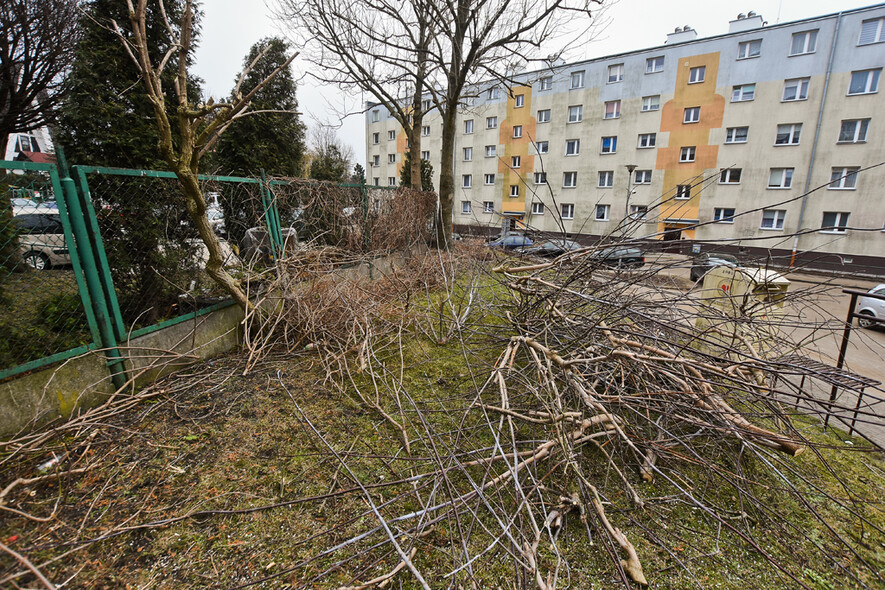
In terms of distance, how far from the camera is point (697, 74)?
21.5 metres

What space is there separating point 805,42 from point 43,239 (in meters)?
30.8

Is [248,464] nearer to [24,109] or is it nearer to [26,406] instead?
[26,406]

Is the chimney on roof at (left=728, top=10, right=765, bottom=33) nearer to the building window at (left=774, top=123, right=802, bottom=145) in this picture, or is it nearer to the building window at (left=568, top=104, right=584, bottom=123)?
the building window at (left=774, top=123, right=802, bottom=145)

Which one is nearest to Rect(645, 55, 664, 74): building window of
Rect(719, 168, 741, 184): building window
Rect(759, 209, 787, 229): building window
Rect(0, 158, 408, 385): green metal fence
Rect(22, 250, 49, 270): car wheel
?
Rect(719, 168, 741, 184): building window

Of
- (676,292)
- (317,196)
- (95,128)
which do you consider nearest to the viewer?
(676,292)

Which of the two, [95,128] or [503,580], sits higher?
[95,128]

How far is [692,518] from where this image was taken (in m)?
2.22

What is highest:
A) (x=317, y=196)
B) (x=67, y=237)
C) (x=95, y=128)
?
(x=95, y=128)

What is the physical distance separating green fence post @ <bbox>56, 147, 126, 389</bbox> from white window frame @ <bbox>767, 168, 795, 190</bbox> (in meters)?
28.2

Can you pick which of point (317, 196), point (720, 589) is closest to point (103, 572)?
point (720, 589)

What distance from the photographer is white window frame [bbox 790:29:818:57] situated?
19.0 meters

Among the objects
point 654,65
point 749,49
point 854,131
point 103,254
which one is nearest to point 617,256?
point 103,254

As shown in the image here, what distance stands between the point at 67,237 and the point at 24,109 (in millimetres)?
9441

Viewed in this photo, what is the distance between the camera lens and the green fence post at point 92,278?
2.89 m
